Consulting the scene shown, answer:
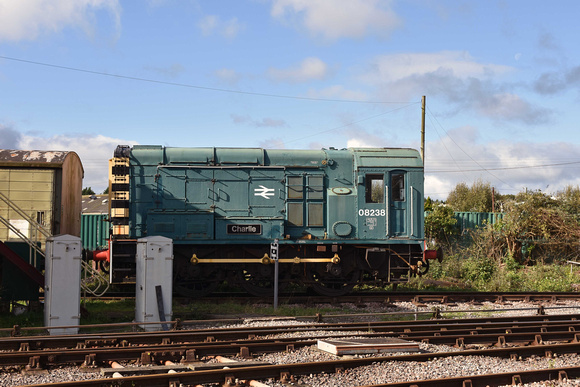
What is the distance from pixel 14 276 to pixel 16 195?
318 centimetres

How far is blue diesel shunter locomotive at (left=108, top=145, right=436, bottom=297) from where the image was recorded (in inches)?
581

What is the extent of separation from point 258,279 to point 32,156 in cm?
689

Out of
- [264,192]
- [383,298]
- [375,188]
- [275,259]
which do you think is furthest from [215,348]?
[375,188]

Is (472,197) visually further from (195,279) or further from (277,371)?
(277,371)

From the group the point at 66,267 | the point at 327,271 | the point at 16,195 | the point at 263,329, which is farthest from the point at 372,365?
the point at 16,195

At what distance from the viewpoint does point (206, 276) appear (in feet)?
48.7

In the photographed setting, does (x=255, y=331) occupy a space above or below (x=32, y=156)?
below

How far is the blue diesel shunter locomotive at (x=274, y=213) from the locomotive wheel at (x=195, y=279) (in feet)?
0.09

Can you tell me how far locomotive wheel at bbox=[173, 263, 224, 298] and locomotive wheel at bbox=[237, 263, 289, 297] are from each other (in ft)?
1.96

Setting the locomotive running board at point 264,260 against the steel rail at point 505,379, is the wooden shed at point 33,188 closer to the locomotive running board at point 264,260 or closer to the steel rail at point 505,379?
the locomotive running board at point 264,260

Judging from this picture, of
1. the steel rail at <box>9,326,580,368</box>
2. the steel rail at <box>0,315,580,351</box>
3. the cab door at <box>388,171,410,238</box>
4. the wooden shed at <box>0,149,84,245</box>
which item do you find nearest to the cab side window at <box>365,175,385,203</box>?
the cab door at <box>388,171,410,238</box>

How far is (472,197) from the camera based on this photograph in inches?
1660

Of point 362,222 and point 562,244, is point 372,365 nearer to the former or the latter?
point 362,222

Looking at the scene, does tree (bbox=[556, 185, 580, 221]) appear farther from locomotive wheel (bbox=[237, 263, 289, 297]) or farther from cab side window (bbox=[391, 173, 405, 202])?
locomotive wheel (bbox=[237, 263, 289, 297])
